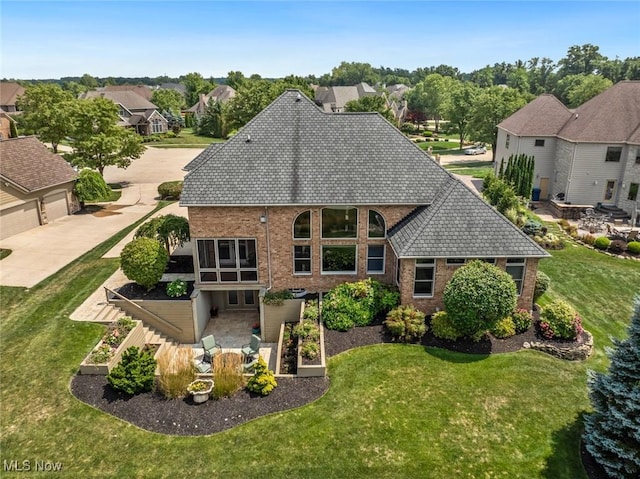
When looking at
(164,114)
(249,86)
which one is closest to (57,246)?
(249,86)

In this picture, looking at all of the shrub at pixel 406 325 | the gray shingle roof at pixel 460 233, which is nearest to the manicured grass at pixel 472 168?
the gray shingle roof at pixel 460 233

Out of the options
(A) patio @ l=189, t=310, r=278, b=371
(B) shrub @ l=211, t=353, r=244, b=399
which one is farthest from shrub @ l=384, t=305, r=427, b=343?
(B) shrub @ l=211, t=353, r=244, b=399

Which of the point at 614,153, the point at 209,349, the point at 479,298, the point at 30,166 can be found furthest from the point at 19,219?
the point at 614,153

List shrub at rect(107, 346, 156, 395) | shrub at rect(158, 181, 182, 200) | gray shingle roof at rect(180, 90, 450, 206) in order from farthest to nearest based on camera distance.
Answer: shrub at rect(158, 181, 182, 200), gray shingle roof at rect(180, 90, 450, 206), shrub at rect(107, 346, 156, 395)

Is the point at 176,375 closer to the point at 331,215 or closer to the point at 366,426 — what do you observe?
the point at 366,426

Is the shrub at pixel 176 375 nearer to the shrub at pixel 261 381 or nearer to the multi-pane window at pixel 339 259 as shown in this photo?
the shrub at pixel 261 381

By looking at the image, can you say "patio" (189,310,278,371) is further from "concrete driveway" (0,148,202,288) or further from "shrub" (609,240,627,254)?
"shrub" (609,240,627,254)
